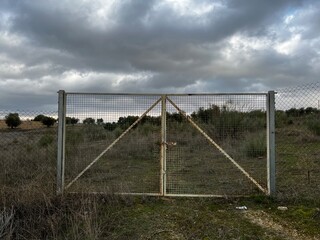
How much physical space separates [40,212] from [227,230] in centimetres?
318

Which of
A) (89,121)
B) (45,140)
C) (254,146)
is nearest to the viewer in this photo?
(89,121)

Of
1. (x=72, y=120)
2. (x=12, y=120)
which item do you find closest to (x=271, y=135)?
(x=72, y=120)

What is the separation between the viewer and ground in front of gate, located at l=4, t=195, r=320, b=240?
5.84m

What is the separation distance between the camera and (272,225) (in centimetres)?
625

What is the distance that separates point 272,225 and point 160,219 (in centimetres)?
192

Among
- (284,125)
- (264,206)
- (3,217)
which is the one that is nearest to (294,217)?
(264,206)

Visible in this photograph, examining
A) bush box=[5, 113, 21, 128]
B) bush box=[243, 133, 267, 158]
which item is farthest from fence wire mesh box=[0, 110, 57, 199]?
bush box=[243, 133, 267, 158]

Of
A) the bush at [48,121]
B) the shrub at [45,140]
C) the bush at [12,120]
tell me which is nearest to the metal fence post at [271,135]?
the bush at [48,121]

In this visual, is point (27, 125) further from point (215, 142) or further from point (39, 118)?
point (215, 142)

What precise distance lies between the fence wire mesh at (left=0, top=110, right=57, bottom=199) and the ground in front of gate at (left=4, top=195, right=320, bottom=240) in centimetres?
88

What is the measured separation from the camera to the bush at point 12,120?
772cm

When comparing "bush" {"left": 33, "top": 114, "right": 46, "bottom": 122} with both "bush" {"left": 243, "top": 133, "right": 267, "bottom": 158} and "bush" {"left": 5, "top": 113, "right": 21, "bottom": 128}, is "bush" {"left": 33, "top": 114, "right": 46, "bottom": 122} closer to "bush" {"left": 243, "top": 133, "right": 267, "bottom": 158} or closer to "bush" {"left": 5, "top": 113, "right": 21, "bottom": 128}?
"bush" {"left": 5, "top": 113, "right": 21, "bottom": 128}

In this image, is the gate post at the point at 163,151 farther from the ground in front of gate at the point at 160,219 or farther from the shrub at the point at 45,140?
the shrub at the point at 45,140

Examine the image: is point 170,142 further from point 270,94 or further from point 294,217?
point 294,217
